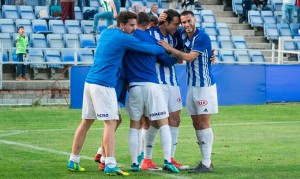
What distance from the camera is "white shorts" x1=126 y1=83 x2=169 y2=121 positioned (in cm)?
1227

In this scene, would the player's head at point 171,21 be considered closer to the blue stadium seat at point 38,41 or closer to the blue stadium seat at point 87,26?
the blue stadium seat at point 38,41

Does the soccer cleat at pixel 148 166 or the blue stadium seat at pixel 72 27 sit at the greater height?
the soccer cleat at pixel 148 166

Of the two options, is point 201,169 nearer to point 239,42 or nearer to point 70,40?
→ point 70,40

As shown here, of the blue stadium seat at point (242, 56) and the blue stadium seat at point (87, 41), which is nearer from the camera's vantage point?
the blue stadium seat at point (87, 41)

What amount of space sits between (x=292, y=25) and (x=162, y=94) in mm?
23200

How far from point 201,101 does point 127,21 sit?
5.05 feet

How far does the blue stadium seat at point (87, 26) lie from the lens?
31.2 meters

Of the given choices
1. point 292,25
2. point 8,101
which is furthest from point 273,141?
point 292,25

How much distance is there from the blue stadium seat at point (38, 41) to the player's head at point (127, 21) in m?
17.2

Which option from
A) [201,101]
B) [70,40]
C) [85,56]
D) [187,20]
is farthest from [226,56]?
[187,20]

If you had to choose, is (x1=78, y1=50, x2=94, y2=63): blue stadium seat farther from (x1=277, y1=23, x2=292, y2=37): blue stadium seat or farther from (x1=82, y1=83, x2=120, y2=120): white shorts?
(x1=82, y1=83, x2=120, y2=120): white shorts

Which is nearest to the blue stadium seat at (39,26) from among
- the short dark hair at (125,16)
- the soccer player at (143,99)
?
the soccer player at (143,99)

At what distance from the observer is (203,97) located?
12.7 meters

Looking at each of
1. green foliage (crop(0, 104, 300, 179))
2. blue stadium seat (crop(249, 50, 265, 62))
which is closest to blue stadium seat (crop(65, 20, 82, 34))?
blue stadium seat (crop(249, 50, 265, 62))
